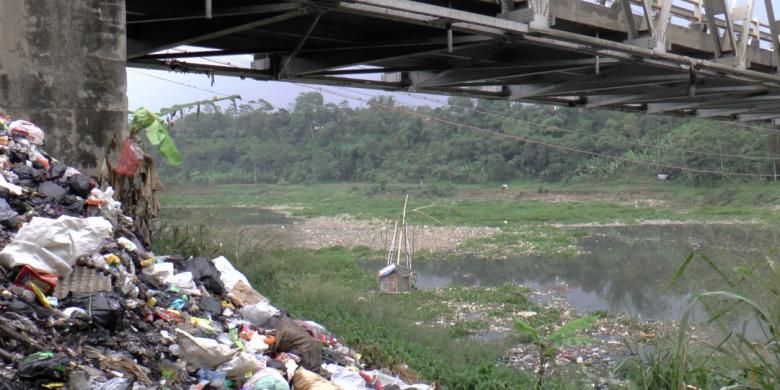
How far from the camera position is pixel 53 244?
150 inches

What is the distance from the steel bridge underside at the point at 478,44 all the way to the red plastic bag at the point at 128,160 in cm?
108

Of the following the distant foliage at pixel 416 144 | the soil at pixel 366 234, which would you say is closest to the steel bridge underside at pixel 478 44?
the soil at pixel 366 234

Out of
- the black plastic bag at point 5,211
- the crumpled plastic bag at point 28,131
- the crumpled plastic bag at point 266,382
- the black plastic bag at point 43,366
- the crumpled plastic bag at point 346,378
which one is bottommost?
the crumpled plastic bag at point 346,378

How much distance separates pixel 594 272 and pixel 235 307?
621 inches

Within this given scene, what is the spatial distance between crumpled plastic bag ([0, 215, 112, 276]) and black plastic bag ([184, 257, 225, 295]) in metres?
1.11

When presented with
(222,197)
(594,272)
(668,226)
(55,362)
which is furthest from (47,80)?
(222,197)

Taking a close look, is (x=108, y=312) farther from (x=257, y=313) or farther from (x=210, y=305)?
(x=257, y=313)

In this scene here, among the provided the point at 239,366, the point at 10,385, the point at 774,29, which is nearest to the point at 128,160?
the point at 239,366

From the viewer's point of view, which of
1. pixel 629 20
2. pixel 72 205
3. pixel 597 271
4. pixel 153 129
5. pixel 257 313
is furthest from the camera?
pixel 597 271

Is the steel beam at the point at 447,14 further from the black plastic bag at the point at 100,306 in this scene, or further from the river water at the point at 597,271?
the river water at the point at 597,271

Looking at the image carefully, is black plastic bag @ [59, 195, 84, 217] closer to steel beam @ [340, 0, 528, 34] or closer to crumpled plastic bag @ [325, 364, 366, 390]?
crumpled plastic bag @ [325, 364, 366, 390]

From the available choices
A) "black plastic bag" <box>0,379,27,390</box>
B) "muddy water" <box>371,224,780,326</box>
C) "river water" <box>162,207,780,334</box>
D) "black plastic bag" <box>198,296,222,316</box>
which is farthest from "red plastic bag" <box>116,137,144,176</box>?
"muddy water" <box>371,224,780,326</box>

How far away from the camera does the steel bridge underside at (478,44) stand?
6250mm

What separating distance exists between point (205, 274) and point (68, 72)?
153 cm
